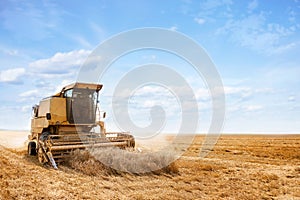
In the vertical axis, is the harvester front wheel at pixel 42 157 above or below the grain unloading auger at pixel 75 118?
below

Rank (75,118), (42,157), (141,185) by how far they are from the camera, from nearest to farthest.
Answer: (141,185)
(42,157)
(75,118)

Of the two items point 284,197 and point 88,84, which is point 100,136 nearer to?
point 88,84

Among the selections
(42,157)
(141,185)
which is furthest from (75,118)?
(141,185)

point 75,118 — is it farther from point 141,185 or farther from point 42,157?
point 141,185

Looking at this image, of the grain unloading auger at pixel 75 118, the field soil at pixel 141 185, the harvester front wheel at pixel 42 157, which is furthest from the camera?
the grain unloading auger at pixel 75 118

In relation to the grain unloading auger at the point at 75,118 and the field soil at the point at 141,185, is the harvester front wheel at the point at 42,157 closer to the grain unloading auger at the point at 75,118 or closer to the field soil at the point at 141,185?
the field soil at the point at 141,185

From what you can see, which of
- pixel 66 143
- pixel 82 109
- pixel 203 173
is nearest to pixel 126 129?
pixel 82 109

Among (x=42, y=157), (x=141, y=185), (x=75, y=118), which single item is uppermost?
(x=75, y=118)

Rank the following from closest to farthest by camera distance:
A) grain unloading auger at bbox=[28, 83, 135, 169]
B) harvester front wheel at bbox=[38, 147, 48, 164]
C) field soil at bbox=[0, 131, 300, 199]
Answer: field soil at bbox=[0, 131, 300, 199] → harvester front wheel at bbox=[38, 147, 48, 164] → grain unloading auger at bbox=[28, 83, 135, 169]

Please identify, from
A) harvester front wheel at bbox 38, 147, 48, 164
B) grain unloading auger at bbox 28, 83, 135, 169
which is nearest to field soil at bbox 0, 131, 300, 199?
harvester front wheel at bbox 38, 147, 48, 164

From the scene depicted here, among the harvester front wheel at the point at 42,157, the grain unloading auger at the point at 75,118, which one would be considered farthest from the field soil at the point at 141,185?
the grain unloading auger at the point at 75,118

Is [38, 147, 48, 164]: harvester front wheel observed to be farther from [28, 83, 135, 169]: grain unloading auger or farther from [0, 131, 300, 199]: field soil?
[28, 83, 135, 169]: grain unloading auger

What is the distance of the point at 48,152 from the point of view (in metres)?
10.8

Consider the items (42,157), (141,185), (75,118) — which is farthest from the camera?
(75,118)
